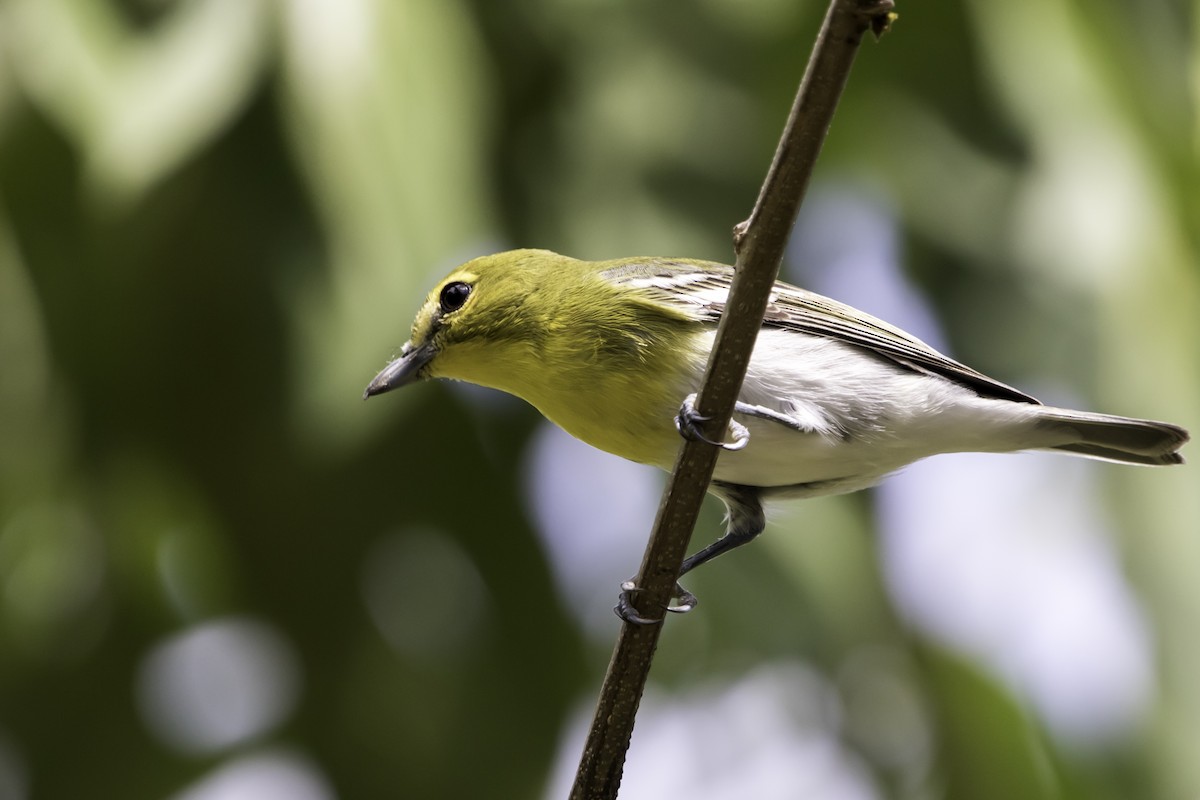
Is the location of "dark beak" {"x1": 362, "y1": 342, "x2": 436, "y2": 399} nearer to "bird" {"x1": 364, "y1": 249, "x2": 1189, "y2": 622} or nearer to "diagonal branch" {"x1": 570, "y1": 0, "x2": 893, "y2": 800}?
"bird" {"x1": 364, "y1": 249, "x2": 1189, "y2": 622}

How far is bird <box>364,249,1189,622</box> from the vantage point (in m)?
2.98

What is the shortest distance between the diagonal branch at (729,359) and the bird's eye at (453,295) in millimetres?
1619

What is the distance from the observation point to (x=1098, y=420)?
3.11m

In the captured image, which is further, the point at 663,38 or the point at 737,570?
the point at 663,38

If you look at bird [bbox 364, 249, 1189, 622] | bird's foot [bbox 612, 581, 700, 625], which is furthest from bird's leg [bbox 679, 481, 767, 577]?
bird's foot [bbox 612, 581, 700, 625]

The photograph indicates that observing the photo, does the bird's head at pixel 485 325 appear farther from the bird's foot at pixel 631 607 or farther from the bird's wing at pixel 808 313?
the bird's foot at pixel 631 607

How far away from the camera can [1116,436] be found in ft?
10.3

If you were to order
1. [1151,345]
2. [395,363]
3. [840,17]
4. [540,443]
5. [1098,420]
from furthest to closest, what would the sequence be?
1. [540,443]
2. [1151,345]
3. [395,363]
4. [1098,420]
5. [840,17]

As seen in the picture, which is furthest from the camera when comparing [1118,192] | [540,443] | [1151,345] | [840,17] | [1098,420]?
[540,443]

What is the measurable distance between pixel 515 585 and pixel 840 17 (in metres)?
3.41

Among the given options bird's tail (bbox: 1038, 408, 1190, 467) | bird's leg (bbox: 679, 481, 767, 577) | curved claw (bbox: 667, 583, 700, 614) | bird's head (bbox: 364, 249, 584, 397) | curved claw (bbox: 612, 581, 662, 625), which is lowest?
curved claw (bbox: 667, 583, 700, 614)

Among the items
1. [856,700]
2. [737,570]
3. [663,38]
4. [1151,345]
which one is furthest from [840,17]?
[856,700]

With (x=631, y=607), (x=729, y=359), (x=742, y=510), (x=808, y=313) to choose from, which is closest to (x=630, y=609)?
(x=631, y=607)

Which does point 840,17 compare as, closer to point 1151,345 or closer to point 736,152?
point 1151,345
